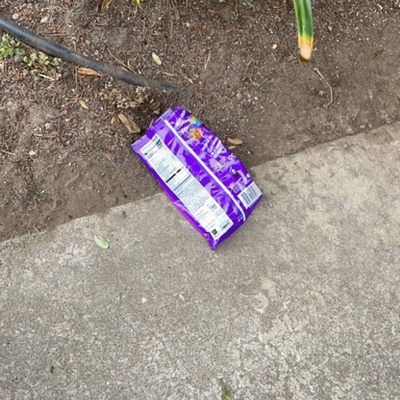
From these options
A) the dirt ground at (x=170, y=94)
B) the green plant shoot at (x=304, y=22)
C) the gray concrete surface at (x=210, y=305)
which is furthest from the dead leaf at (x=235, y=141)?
the green plant shoot at (x=304, y=22)

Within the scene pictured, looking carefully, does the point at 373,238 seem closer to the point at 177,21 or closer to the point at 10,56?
the point at 177,21

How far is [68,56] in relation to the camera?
1.83 metres

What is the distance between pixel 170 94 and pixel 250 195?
444mm

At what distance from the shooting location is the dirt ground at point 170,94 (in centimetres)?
176

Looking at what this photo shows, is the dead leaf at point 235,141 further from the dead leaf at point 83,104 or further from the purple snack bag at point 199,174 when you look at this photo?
the dead leaf at point 83,104

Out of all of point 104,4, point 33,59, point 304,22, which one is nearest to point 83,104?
point 33,59

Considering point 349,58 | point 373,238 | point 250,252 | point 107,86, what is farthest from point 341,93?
point 107,86

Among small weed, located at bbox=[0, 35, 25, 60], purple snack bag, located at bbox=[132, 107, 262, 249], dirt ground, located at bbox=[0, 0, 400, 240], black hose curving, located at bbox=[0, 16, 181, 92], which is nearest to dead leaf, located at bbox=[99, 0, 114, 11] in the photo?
dirt ground, located at bbox=[0, 0, 400, 240]

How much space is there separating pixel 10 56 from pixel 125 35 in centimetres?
39

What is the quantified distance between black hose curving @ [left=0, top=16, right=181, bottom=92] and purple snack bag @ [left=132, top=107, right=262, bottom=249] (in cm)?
17

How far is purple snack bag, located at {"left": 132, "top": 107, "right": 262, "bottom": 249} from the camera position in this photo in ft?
5.71

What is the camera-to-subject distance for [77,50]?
1854mm

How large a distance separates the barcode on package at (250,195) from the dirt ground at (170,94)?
4.3 inches

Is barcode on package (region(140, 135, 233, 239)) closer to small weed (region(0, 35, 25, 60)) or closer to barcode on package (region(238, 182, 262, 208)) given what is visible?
barcode on package (region(238, 182, 262, 208))
